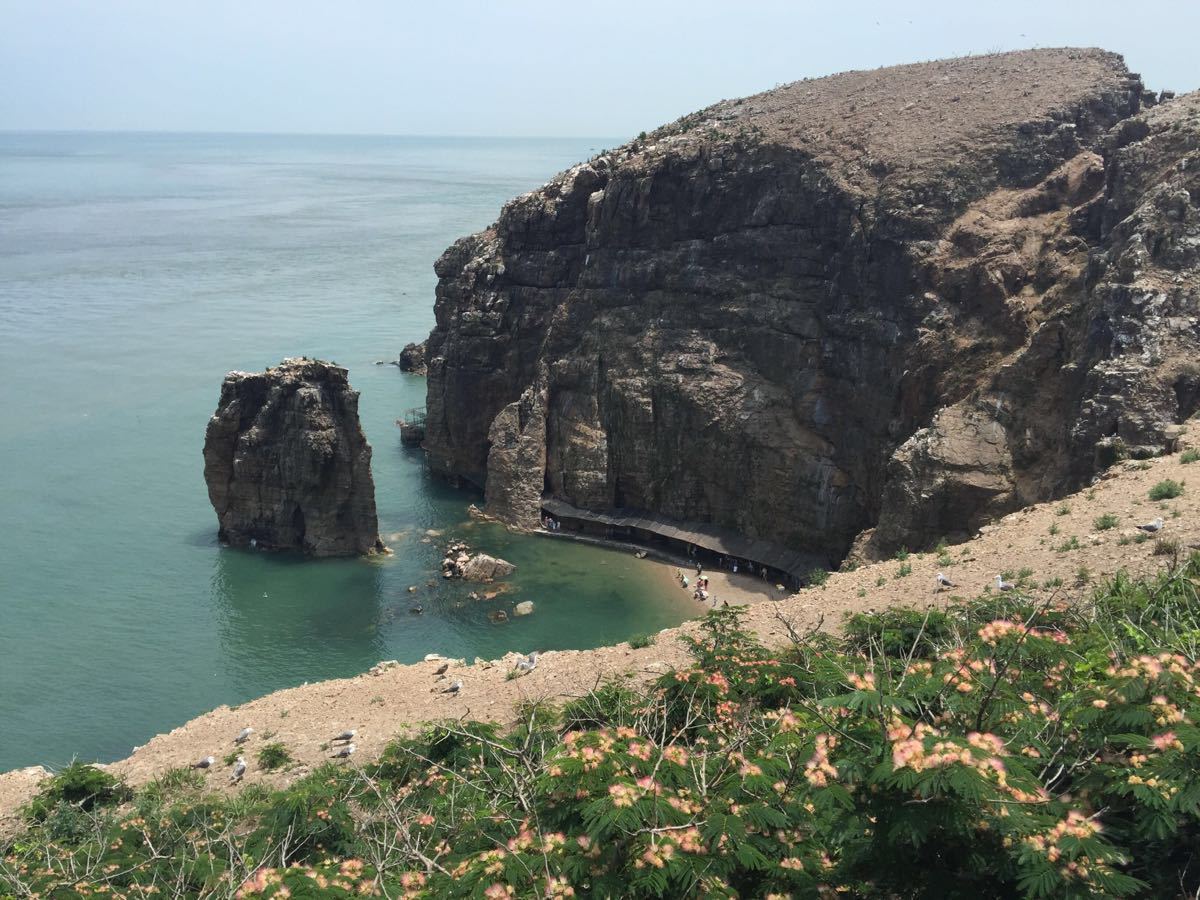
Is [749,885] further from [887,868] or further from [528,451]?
[528,451]

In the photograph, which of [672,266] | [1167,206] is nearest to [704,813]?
[1167,206]

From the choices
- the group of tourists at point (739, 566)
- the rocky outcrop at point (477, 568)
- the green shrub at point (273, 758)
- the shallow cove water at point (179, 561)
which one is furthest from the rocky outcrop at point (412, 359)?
the green shrub at point (273, 758)

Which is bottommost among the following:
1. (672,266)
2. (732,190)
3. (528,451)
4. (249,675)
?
(249,675)

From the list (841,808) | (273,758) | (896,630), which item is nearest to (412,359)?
(273,758)

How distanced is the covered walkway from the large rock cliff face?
687mm

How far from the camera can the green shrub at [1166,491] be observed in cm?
2872

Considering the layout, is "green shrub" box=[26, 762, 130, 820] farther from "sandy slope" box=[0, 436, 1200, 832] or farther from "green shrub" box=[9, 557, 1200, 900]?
"green shrub" box=[9, 557, 1200, 900]

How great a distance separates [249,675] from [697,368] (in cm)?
2437

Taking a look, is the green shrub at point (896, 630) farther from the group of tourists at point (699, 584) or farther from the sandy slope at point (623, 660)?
the group of tourists at point (699, 584)

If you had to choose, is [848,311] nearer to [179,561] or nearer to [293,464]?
[293,464]

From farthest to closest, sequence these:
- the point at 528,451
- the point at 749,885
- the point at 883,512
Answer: the point at 528,451 < the point at 883,512 < the point at 749,885

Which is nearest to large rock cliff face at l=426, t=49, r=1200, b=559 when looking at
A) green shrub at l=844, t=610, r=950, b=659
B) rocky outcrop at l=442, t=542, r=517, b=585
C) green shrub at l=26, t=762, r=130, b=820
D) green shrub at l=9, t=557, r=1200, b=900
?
rocky outcrop at l=442, t=542, r=517, b=585

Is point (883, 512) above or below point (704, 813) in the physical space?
below

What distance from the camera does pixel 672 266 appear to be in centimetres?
5475
